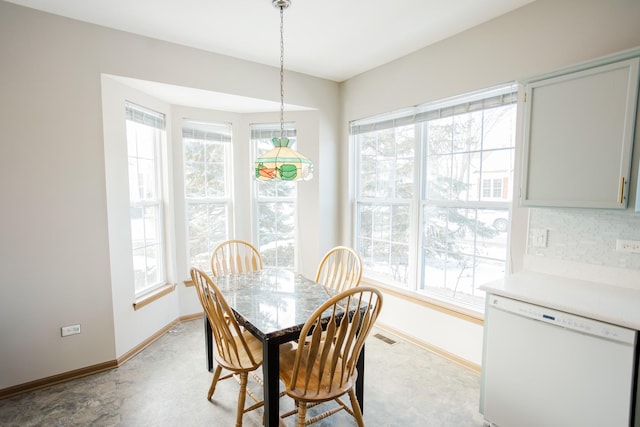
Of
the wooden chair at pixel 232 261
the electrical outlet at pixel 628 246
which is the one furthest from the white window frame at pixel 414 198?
the wooden chair at pixel 232 261

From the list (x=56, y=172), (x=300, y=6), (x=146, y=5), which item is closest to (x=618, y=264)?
(x=300, y=6)

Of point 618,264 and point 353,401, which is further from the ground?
point 618,264

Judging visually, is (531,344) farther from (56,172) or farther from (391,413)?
(56,172)

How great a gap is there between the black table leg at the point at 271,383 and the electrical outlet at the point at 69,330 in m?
1.76

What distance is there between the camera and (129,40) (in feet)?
8.06

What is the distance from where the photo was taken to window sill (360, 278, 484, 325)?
97.7 inches

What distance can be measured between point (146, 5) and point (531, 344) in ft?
10.4

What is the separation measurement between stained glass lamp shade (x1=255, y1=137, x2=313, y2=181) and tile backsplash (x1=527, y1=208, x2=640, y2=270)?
1.63m

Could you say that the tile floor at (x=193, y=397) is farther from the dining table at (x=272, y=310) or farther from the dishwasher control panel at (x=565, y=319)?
the dishwasher control panel at (x=565, y=319)

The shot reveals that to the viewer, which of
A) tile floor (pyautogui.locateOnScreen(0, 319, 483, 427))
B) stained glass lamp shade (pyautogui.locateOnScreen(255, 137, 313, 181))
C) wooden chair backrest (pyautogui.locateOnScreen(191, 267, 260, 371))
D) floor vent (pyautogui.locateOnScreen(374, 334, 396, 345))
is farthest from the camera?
floor vent (pyautogui.locateOnScreen(374, 334, 396, 345))

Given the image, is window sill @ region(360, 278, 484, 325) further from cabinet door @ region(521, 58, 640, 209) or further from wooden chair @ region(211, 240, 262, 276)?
wooden chair @ region(211, 240, 262, 276)

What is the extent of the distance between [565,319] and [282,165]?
1.66m

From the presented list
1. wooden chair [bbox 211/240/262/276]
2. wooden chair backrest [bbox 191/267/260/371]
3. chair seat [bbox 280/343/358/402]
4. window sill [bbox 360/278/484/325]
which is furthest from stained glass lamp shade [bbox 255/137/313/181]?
window sill [bbox 360/278/484/325]

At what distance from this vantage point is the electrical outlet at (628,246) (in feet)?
5.63
